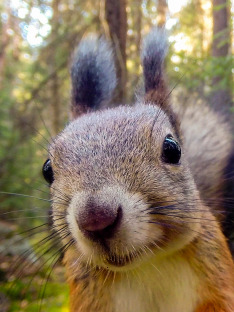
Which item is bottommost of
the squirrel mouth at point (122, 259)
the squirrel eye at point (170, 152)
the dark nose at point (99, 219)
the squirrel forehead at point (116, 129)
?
the squirrel mouth at point (122, 259)

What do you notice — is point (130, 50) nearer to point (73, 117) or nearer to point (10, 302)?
point (73, 117)

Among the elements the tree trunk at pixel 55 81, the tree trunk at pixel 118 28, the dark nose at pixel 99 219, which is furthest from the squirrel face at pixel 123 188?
the tree trunk at pixel 55 81

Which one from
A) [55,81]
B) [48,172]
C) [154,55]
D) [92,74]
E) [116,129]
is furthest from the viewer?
[55,81]

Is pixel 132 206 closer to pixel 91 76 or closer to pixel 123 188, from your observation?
pixel 123 188

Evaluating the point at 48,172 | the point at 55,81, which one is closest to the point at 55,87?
the point at 55,81

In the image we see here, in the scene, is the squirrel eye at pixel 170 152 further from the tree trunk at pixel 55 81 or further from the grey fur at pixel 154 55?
the tree trunk at pixel 55 81

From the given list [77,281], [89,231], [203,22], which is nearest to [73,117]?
[77,281]
